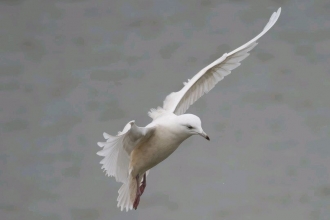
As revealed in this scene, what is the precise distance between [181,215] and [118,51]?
102 cm

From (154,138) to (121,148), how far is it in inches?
6.1

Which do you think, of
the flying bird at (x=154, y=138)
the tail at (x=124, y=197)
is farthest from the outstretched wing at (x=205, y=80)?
the tail at (x=124, y=197)

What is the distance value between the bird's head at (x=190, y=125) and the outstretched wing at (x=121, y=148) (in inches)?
4.9

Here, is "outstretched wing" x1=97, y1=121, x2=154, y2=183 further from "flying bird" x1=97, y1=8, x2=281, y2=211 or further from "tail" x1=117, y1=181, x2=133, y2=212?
"tail" x1=117, y1=181, x2=133, y2=212

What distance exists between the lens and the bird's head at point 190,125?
9.81 ft

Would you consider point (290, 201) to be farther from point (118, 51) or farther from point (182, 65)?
point (118, 51)

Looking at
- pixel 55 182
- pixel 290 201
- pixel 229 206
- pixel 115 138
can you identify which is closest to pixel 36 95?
pixel 55 182

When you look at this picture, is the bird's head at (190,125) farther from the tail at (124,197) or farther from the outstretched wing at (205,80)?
the tail at (124,197)

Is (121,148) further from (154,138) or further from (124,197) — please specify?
(124,197)

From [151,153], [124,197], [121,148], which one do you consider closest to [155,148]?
[151,153]

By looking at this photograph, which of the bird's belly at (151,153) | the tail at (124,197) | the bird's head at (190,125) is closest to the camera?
the bird's head at (190,125)

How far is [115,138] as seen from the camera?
285 cm

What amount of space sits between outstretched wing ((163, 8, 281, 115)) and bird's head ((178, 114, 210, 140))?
332 mm

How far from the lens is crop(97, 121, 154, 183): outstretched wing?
113 inches
